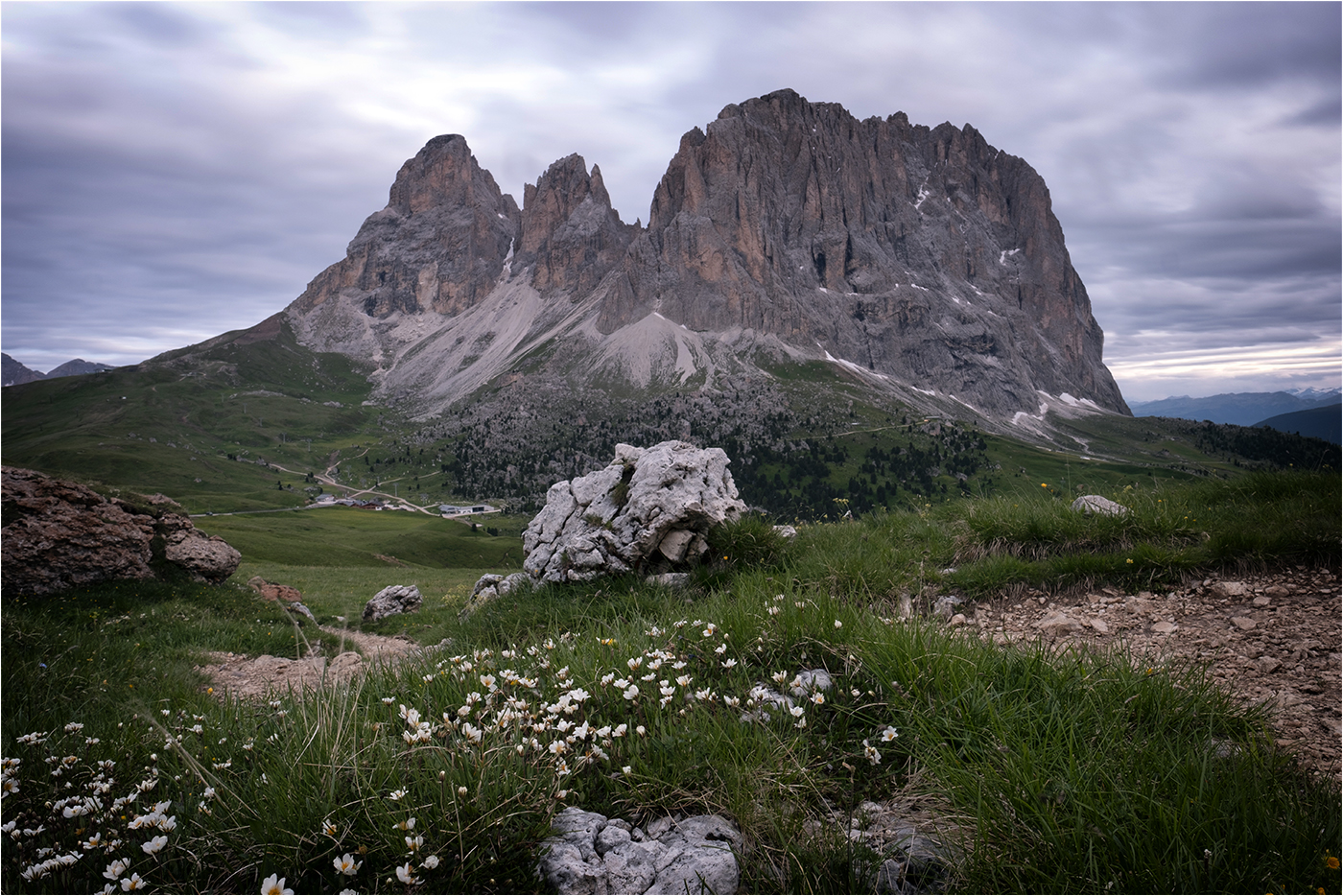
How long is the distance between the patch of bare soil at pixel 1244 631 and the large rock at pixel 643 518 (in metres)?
4.51

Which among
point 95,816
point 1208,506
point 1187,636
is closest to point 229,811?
point 95,816

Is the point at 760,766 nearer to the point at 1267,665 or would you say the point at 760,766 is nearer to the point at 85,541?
the point at 1267,665

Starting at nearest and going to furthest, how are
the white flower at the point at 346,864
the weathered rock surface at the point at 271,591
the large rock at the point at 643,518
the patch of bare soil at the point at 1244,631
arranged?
the white flower at the point at 346,864
the patch of bare soil at the point at 1244,631
the large rock at the point at 643,518
the weathered rock surface at the point at 271,591

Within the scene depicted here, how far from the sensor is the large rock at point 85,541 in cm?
1390

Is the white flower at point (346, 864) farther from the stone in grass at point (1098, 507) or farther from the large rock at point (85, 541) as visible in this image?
the large rock at point (85, 541)

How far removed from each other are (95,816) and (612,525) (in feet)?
25.4

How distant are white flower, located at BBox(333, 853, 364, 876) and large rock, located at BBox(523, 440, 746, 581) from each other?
7524 mm

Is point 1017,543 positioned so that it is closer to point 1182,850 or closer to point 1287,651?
point 1287,651

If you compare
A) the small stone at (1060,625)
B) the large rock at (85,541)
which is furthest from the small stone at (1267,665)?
the large rock at (85,541)

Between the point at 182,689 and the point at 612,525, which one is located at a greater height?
the point at 612,525

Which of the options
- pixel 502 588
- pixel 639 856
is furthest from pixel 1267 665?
pixel 502 588

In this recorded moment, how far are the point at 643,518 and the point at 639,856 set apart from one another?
24.9 ft

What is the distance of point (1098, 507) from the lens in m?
9.98

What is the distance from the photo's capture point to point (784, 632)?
17.7ft
